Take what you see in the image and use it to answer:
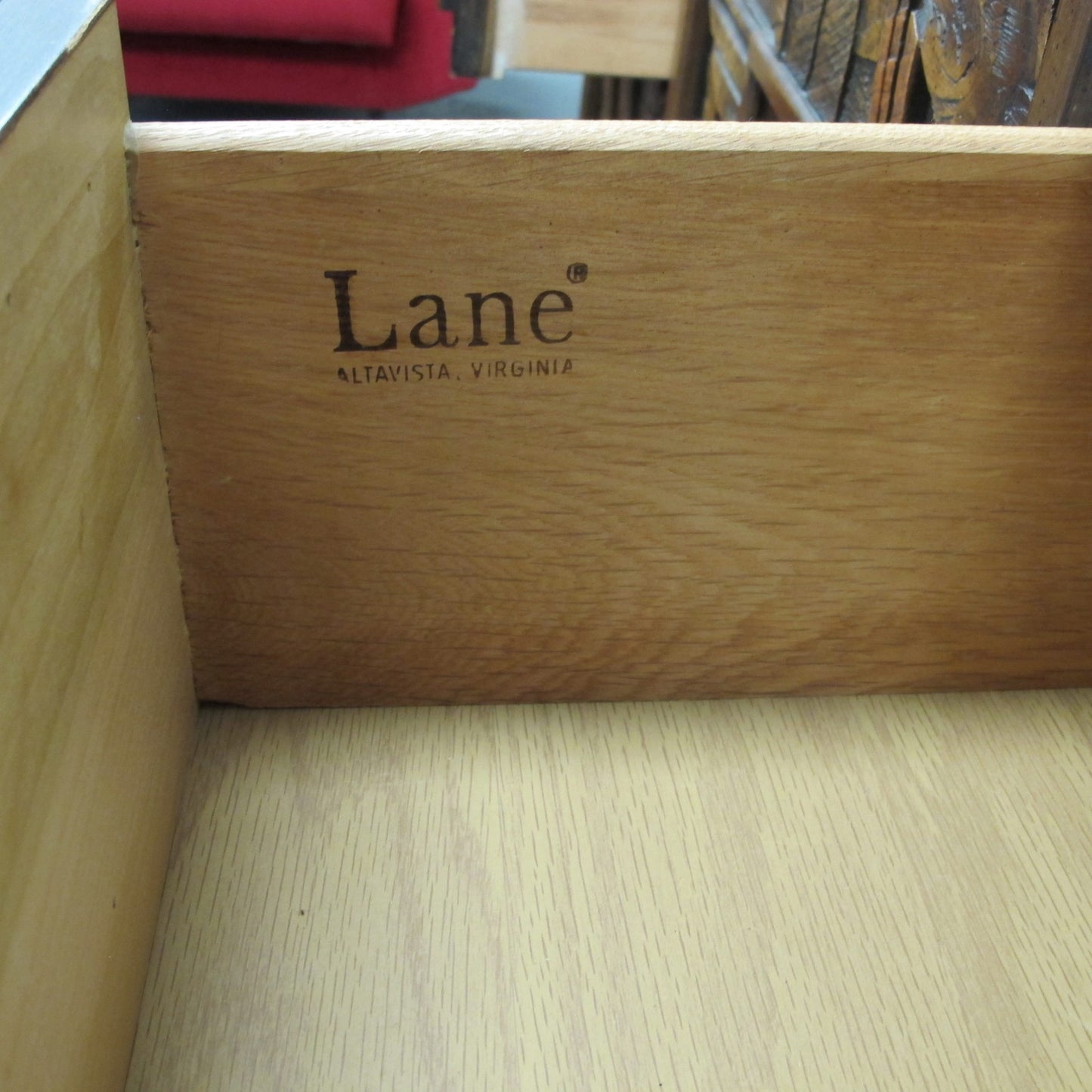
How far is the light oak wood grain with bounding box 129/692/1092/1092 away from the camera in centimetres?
44

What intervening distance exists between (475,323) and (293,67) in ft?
5.32

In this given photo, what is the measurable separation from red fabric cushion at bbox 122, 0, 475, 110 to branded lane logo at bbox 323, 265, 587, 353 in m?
1.57

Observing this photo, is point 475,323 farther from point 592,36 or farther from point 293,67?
point 293,67

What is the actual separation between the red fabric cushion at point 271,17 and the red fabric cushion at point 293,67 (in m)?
0.06

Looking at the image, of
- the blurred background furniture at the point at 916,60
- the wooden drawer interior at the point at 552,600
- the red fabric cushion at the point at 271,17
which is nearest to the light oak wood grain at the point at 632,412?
the wooden drawer interior at the point at 552,600

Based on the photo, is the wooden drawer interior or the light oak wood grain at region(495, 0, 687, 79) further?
the light oak wood grain at region(495, 0, 687, 79)

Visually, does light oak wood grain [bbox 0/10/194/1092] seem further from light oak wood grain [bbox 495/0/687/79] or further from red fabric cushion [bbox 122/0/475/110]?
red fabric cushion [bbox 122/0/475/110]

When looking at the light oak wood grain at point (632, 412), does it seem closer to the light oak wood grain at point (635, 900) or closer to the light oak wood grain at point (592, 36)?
the light oak wood grain at point (635, 900)

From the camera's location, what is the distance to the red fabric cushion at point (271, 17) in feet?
5.99

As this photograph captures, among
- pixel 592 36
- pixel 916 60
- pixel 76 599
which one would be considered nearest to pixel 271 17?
pixel 592 36

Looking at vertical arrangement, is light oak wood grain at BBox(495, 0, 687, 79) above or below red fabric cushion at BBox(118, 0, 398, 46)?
above

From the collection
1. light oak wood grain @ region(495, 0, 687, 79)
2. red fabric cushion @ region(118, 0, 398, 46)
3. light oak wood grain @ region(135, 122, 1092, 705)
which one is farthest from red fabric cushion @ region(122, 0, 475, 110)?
light oak wood grain @ region(135, 122, 1092, 705)

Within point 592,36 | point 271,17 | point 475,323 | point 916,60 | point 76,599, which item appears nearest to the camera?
point 76,599

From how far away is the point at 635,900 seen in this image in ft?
1.65
